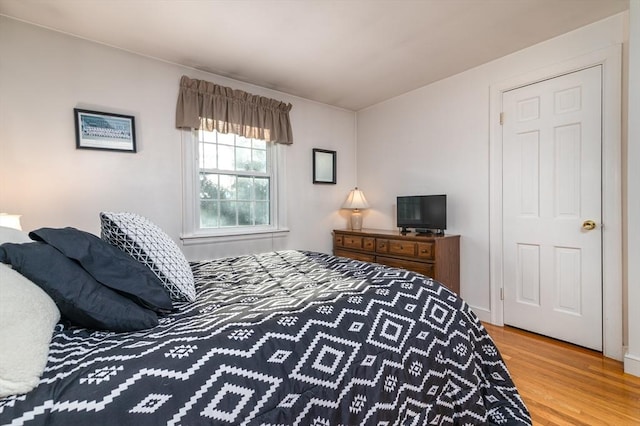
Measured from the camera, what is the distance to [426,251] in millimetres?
2934

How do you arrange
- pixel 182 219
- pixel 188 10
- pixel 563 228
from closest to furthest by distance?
pixel 188 10 → pixel 563 228 → pixel 182 219

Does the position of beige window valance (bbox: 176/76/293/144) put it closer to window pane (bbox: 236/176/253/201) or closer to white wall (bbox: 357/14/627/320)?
window pane (bbox: 236/176/253/201)

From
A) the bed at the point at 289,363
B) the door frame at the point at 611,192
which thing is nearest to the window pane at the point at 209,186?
the bed at the point at 289,363

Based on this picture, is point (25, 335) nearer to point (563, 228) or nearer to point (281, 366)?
point (281, 366)

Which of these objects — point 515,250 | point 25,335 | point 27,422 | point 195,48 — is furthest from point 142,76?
point 515,250

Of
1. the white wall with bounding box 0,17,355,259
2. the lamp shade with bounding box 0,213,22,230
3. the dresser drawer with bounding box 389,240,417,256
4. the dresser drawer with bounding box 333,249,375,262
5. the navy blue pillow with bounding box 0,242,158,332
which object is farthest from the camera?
the dresser drawer with bounding box 333,249,375,262

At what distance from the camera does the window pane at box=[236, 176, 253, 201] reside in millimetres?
3408

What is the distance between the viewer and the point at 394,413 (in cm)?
113

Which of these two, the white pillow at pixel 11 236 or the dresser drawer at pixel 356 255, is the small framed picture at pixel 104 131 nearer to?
the white pillow at pixel 11 236

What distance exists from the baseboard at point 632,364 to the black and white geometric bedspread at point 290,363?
1.20 meters

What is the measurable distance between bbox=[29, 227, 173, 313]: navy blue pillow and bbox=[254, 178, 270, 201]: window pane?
7.90ft

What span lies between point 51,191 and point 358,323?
2.62 meters

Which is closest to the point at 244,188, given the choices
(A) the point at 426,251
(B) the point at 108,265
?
(A) the point at 426,251

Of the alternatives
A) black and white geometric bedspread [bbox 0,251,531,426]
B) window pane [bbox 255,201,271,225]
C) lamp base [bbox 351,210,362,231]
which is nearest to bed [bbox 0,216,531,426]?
black and white geometric bedspread [bbox 0,251,531,426]
